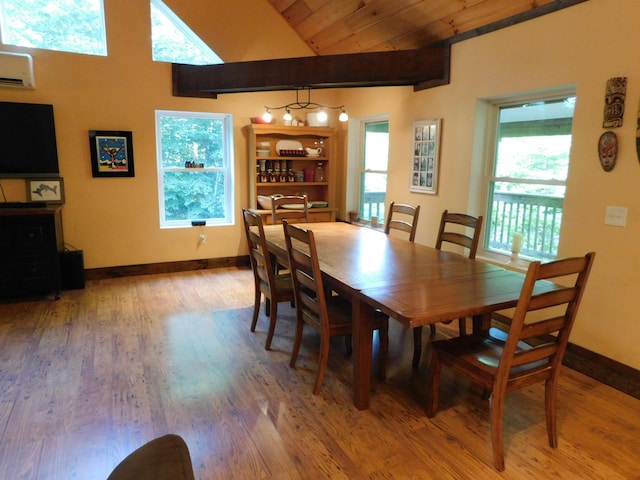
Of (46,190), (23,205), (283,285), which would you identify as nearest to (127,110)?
(46,190)

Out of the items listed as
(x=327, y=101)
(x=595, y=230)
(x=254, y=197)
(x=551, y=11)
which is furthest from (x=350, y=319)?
(x=327, y=101)

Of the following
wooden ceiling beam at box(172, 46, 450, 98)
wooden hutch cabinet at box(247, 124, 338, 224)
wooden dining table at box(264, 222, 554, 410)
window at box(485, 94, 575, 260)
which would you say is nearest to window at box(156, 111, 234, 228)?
wooden hutch cabinet at box(247, 124, 338, 224)

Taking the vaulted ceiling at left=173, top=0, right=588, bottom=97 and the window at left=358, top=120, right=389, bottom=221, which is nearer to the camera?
the vaulted ceiling at left=173, top=0, right=588, bottom=97

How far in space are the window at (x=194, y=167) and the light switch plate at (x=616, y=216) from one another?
3925mm

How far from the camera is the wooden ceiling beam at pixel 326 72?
3.82m

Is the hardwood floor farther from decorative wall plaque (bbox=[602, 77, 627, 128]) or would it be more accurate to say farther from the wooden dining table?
decorative wall plaque (bbox=[602, 77, 627, 128])

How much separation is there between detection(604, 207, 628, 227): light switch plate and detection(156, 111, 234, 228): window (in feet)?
12.9

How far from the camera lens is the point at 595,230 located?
9.04ft

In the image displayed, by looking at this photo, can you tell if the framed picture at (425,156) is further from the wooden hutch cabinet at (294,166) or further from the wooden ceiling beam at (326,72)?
the wooden hutch cabinet at (294,166)

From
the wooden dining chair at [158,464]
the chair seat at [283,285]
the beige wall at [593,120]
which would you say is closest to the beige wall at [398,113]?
the beige wall at [593,120]

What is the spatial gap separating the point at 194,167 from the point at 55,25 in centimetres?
191

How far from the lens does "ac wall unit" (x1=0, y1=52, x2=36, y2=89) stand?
12.9ft

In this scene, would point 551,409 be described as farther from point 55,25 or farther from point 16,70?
point 55,25

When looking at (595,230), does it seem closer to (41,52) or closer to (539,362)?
(539,362)
